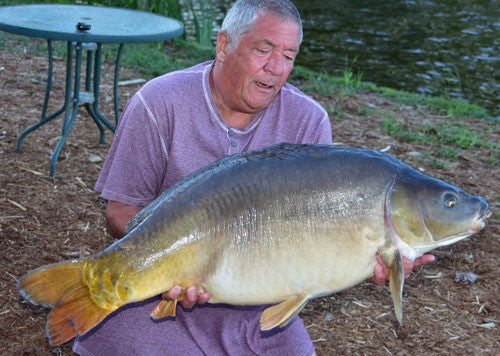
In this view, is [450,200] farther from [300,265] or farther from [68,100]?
[68,100]

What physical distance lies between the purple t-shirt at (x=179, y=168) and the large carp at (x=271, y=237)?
0.42 meters

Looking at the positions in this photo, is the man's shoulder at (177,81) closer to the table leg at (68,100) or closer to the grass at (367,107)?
the table leg at (68,100)

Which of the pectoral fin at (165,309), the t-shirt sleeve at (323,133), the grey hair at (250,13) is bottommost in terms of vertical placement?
the pectoral fin at (165,309)

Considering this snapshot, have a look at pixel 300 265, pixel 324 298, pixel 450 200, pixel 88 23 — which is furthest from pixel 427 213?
pixel 88 23

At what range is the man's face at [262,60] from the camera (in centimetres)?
284

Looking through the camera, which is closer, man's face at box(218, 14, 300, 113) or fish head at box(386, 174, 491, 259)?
fish head at box(386, 174, 491, 259)

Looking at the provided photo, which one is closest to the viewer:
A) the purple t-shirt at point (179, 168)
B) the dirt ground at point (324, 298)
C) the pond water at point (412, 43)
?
the purple t-shirt at point (179, 168)

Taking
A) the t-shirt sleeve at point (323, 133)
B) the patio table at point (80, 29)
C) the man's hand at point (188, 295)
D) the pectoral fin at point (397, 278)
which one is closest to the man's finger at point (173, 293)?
the man's hand at point (188, 295)

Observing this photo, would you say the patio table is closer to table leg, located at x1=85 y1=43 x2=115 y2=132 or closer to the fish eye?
table leg, located at x1=85 y1=43 x2=115 y2=132

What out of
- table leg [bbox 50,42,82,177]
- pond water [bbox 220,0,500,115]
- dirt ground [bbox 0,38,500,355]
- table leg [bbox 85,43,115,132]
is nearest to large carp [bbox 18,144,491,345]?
dirt ground [bbox 0,38,500,355]

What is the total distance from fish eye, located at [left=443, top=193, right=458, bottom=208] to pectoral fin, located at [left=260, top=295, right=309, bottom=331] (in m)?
0.54

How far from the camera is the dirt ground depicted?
3.86 metres

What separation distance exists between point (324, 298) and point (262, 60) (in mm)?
1823

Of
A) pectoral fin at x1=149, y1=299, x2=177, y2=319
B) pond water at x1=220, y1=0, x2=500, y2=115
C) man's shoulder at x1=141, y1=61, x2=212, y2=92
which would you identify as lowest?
pond water at x1=220, y1=0, x2=500, y2=115
